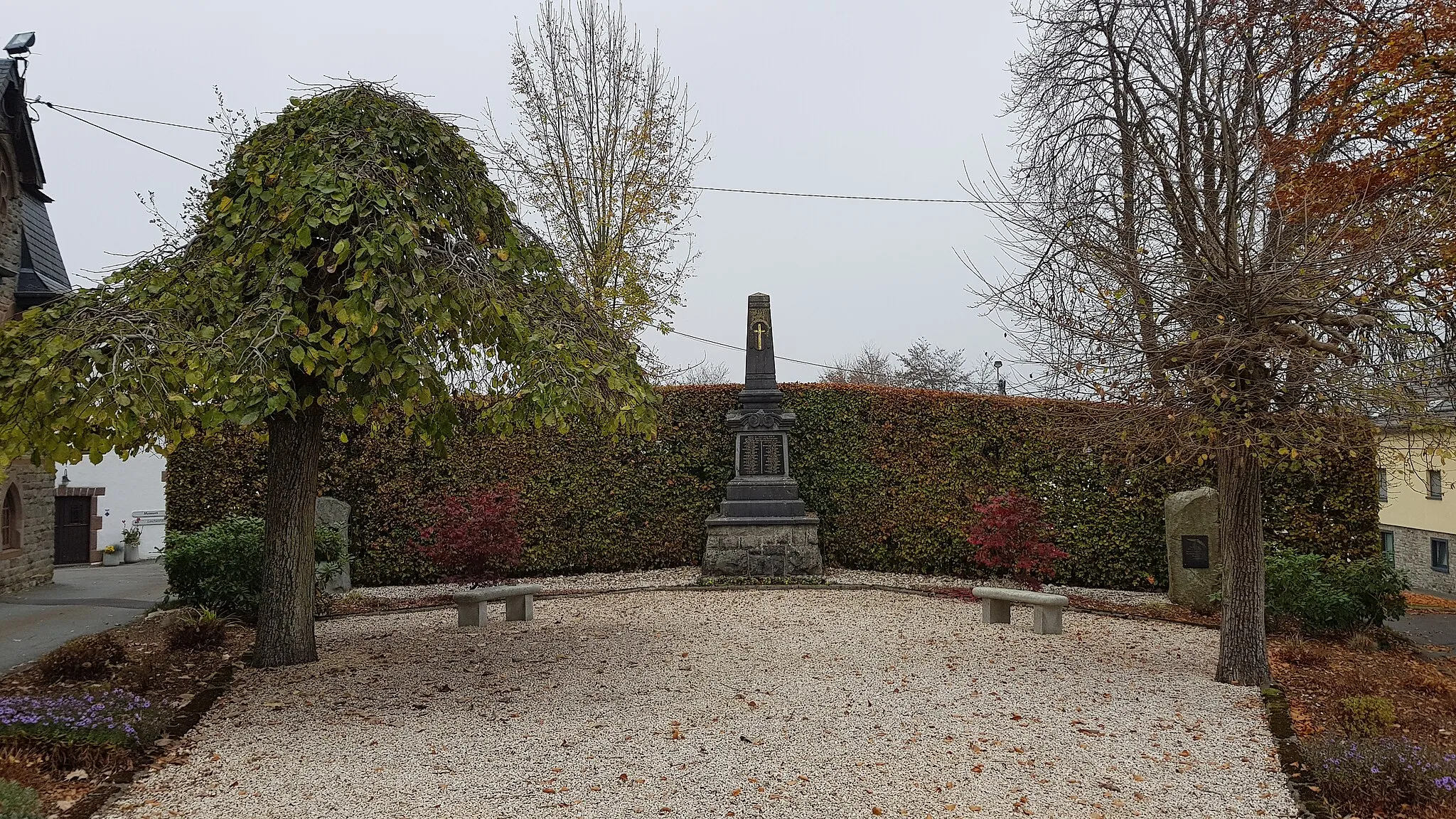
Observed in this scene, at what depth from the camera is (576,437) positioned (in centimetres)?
1233

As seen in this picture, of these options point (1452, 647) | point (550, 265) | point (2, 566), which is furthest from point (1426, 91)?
point (2, 566)

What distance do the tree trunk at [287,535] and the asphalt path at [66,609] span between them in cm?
221

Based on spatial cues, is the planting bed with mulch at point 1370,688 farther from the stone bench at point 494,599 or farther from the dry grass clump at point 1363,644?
the stone bench at point 494,599

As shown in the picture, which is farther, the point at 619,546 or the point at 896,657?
the point at 619,546

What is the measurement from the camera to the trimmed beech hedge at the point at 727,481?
11195mm

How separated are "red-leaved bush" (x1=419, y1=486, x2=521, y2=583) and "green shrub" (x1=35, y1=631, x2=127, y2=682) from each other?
3.47 metres

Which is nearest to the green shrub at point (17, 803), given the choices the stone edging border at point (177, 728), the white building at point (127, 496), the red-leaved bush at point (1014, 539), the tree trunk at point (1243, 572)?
the stone edging border at point (177, 728)

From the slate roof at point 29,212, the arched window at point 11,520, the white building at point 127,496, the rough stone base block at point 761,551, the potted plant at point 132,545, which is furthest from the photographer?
the white building at point 127,496

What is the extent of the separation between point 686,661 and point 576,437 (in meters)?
5.86

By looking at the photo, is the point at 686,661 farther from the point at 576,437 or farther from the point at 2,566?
the point at 2,566

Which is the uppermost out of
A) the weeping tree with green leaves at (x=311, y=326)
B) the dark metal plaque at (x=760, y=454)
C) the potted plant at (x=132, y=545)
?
the weeping tree with green leaves at (x=311, y=326)

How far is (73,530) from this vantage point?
20.8 metres

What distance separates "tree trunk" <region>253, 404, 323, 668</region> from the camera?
6477 mm

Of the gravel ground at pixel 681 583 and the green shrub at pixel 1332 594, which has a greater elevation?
the green shrub at pixel 1332 594
